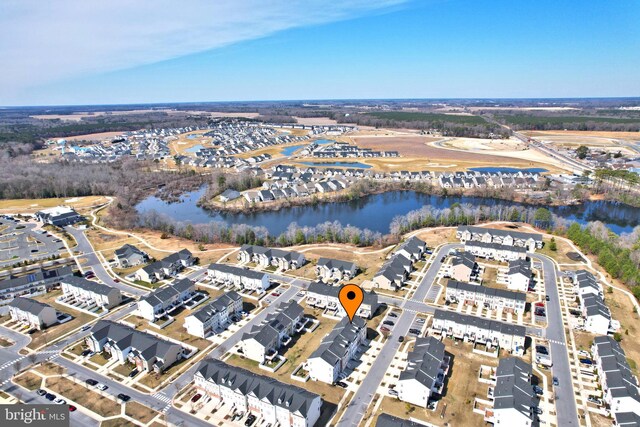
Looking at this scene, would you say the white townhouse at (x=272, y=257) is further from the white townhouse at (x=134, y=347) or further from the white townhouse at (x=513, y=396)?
the white townhouse at (x=513, y=396)

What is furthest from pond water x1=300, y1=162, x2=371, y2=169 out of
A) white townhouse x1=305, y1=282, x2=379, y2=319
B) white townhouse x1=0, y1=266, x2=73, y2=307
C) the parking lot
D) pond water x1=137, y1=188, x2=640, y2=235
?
white townhouse x1=0, y1=266, x2=73, y2=307

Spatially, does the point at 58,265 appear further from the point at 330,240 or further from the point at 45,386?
the point at 330,240

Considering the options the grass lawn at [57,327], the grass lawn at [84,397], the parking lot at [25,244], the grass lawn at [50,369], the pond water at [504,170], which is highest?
the pond water at [504,170]

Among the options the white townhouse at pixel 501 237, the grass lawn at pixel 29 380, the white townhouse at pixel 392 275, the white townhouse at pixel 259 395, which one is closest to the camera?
the white townhouse at pixel 259 395

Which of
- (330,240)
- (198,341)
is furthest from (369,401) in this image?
(330,240)

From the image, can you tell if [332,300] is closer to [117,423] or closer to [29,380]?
[117,423]

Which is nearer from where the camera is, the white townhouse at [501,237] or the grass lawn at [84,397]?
the grass lawn at [84,397]

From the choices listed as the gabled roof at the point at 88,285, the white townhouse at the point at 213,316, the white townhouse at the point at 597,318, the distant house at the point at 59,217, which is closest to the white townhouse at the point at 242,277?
the white townhouse at the point at 213,316
